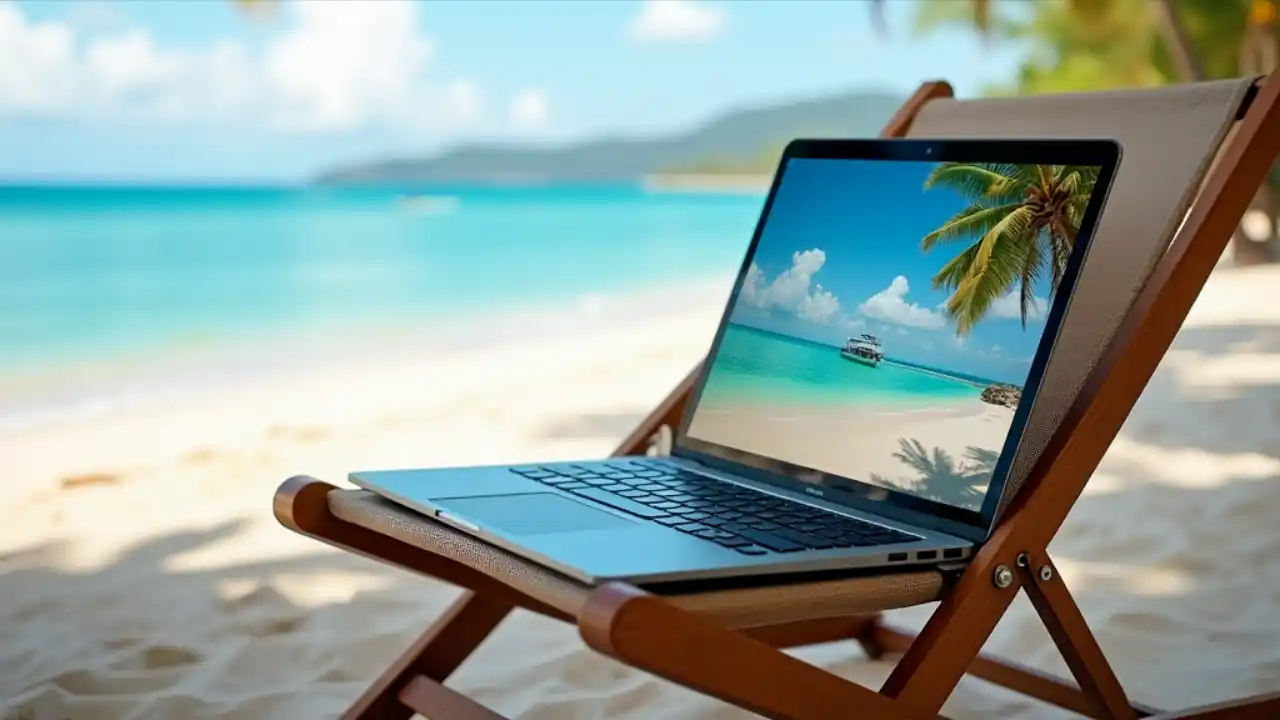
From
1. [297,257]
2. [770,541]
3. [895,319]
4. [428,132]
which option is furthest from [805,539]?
[428,132]

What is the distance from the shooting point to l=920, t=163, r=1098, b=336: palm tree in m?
1.55

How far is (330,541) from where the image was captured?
5.15ft

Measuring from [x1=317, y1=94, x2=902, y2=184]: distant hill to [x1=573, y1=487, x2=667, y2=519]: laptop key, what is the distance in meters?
20.4

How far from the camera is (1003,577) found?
1.41m

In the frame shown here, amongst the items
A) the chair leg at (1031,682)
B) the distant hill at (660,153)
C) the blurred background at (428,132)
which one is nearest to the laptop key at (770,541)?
the chair leg at (1031,682)

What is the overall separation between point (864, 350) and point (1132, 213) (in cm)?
33

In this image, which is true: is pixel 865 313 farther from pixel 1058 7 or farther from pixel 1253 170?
pixel 1058 7

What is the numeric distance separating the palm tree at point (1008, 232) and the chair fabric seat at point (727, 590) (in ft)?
1.14

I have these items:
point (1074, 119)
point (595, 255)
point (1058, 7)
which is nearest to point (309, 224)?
point (595, 255)

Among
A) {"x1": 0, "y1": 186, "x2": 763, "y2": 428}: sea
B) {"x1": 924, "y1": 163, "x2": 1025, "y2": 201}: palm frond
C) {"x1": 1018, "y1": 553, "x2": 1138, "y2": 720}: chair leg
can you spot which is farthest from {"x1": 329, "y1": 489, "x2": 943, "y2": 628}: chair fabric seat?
{"x1": 0, "y1": 186, "x2": 763, "y2": 428}: sea

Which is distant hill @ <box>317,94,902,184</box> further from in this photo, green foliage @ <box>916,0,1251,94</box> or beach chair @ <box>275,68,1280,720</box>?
beach chair @ <box>275,68,1280,720</box>

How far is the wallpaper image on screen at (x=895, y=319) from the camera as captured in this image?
1.55 m

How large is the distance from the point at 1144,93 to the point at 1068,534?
161 centimetres

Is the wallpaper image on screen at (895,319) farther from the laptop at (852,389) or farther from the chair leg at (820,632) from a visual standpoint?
the chair leg at (820,632)
